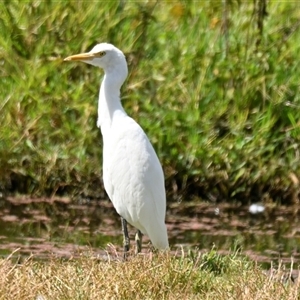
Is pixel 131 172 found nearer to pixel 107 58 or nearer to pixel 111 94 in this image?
pixel 111 94

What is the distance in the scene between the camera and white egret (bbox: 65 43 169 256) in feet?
19.4

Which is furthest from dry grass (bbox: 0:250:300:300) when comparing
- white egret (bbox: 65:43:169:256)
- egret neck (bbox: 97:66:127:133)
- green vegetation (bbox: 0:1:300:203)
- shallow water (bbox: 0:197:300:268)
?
green vegetation (bbox: 0:1:300:203)

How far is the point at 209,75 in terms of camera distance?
8.23 metres

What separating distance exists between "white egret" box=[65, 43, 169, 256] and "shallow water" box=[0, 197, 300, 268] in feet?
1.80

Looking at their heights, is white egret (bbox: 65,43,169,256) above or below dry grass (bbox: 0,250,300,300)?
above

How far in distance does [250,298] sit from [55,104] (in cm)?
396

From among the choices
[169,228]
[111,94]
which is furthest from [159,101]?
[111,94]

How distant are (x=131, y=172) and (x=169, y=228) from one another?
1.48 metres

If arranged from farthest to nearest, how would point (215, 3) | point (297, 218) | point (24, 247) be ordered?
point (215, 3) < point (297, 218) < point (24, 247)

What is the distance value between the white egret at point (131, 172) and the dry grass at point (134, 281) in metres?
0.76

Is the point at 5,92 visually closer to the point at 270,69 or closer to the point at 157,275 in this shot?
the point at 270,69

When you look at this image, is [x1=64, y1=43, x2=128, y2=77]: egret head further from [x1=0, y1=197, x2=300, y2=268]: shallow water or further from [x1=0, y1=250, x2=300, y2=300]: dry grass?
[x1=0, y1=250, x2=300, y2=300]: dry grass

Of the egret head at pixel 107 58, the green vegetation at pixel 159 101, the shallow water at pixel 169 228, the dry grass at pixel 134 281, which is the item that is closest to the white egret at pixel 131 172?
the egret head at pixel 107 58

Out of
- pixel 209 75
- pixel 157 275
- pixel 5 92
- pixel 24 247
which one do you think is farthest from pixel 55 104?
pixel 157 275
